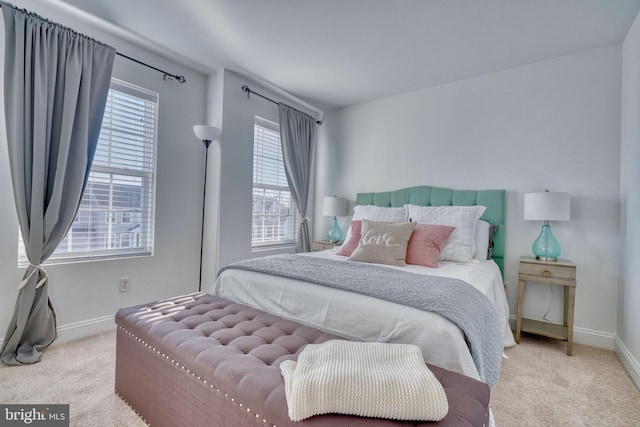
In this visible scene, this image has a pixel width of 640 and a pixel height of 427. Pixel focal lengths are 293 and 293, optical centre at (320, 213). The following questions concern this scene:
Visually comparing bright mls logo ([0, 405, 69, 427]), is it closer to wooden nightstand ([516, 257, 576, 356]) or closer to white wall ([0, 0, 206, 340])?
white wall ([0, 0, 206, 340])

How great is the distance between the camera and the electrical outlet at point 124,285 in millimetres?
2582

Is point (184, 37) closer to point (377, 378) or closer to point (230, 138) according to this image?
point (230, 138)

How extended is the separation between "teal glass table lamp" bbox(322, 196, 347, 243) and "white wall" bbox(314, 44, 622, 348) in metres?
0.59

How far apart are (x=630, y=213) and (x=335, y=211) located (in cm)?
264

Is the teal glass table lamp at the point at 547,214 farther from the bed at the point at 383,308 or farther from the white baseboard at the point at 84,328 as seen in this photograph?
the white baseboard at the point at 84,328

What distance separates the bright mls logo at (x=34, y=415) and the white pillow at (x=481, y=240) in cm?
299

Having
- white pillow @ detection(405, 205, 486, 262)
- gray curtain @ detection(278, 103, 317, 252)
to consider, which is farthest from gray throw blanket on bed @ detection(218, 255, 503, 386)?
gray curtain @ detection(278, 103, 317, 252)

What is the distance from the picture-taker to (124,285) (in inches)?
103

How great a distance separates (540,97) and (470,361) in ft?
8.97

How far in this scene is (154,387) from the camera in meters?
1.39

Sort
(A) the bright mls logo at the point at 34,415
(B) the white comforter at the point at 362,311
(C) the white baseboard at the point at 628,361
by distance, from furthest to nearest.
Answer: (C) the white baseboard at the point at 628,361
(A) the bright mls logo at the point at 34,415
(B) the white comforter at the point at 362,311

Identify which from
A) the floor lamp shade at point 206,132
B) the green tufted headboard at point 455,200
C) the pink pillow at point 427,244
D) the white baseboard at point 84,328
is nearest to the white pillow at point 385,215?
the green tufted headboard at point 455,200

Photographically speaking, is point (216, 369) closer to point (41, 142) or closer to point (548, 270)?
point (41, 142)

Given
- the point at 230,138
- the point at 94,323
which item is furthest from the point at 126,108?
the point at 94,323
